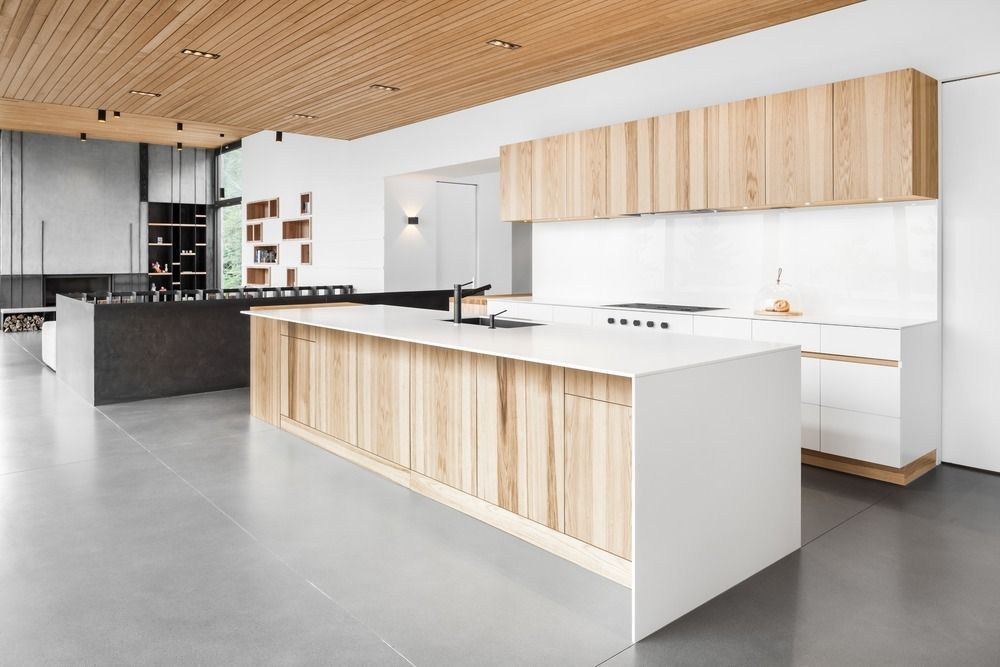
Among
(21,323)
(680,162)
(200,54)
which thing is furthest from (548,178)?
(21,323)

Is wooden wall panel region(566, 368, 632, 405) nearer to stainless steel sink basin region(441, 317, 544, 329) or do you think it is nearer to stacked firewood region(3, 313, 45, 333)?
stainless steel sink basin region(441, 317, 544, 329)

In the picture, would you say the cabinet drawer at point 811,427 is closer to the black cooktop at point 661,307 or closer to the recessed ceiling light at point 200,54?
the black cooktop at point 661,307

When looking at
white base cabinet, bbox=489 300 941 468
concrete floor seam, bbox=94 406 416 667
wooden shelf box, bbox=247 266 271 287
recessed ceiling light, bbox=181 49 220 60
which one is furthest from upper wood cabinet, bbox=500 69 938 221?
wooden shelf box, bbox=247 266 271 287

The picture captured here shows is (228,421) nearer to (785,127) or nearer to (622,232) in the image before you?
(622,232)

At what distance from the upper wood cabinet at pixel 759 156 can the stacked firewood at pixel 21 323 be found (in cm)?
979

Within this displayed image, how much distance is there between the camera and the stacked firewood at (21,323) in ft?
38.1

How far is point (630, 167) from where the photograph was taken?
5.41 metres

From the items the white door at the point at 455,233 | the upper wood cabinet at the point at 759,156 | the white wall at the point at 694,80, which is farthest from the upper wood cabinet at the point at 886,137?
the white door at the point at 455,233

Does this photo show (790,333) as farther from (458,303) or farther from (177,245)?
(177,245)

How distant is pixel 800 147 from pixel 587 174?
1793 mm

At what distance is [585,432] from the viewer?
2.79m

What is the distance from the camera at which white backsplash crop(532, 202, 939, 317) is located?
433cm

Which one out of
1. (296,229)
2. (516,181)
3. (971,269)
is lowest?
(971,269)

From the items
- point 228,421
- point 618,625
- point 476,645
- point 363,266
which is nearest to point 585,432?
point 618,625
